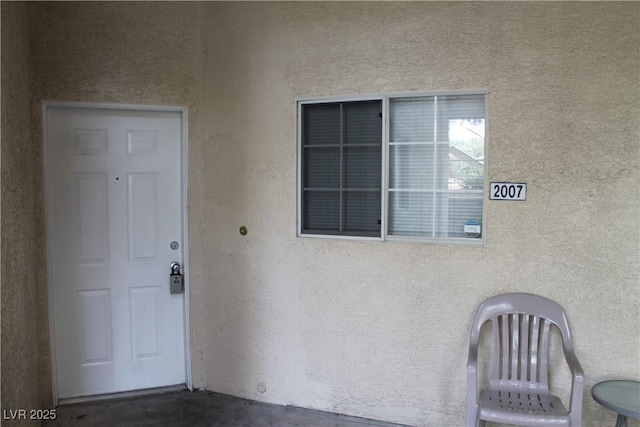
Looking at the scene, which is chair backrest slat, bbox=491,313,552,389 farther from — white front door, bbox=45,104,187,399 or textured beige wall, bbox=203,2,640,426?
white front door, bbox=45,104,187,399

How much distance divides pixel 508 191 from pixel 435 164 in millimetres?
441

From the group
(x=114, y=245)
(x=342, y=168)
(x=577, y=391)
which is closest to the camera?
(x=577, y=391)

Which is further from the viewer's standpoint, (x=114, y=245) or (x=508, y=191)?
(x=114, y=245)

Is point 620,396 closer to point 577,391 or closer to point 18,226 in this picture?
point 577,391

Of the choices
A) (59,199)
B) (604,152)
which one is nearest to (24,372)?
(59,199)

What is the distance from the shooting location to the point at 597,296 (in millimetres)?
2207

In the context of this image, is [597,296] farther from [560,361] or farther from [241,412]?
[241,412]

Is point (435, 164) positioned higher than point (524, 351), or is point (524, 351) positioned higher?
point (435, 164)

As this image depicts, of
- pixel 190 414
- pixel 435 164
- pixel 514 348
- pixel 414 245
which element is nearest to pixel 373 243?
pixel 414 245

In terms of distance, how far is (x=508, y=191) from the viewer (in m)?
2.30

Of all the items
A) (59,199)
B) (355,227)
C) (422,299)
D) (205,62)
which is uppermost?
(205,62)

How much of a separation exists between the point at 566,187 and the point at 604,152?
259 mm

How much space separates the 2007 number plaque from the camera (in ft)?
7.51

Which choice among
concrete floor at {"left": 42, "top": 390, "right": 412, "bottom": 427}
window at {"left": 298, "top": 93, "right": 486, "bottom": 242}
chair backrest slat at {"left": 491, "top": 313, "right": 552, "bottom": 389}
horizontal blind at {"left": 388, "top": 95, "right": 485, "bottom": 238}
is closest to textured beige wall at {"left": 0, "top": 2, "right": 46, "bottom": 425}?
concrete floor at {"left": 42, "top": 390, "right": 412, "bottom": 427}
